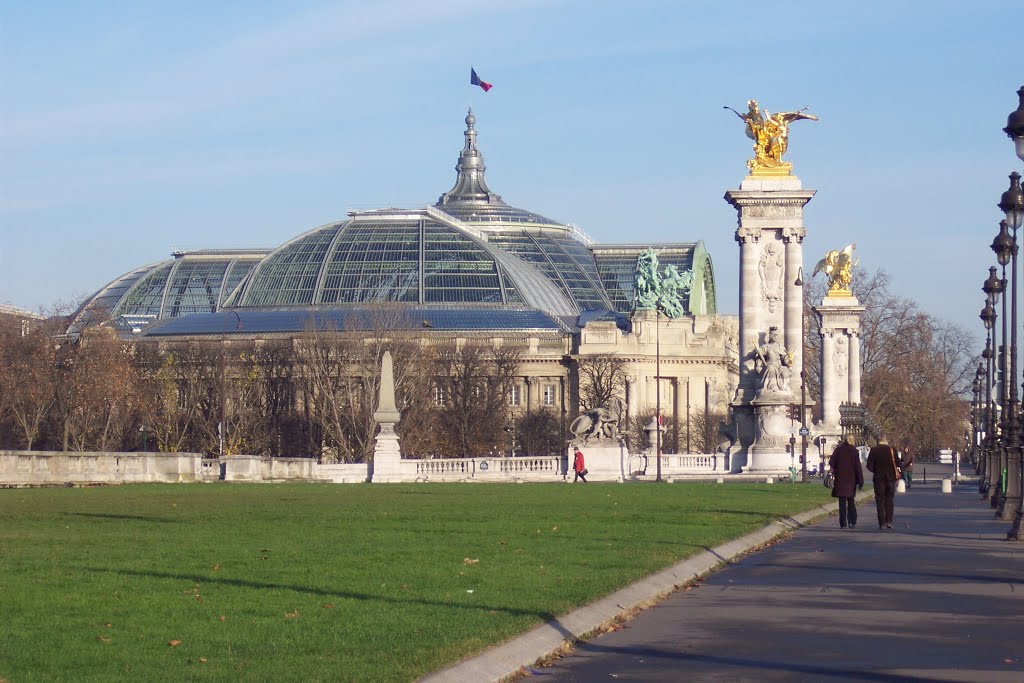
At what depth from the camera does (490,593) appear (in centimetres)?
1780

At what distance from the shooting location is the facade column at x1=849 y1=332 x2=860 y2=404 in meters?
112

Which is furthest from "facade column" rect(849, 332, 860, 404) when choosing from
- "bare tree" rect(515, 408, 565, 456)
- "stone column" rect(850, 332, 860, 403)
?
"bare tree" rect(515, 408, 565, 456)

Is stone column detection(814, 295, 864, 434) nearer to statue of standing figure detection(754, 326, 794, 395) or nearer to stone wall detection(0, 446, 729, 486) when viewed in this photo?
statue of standing figure detection(754, 326, 794, 395)

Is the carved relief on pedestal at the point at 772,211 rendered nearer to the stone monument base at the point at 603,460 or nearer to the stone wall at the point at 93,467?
the stone monument base at the point at 603,460

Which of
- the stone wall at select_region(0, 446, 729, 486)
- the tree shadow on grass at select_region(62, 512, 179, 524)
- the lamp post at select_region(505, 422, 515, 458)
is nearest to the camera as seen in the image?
the tree shadow on grass at select_region(62, 512, 179, 524)

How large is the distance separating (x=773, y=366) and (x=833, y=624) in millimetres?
60939

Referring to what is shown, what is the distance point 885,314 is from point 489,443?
35860 millimetres

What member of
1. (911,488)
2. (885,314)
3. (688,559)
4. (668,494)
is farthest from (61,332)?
(688,559)

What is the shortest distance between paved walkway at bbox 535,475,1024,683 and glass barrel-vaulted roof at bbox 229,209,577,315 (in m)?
→ 146

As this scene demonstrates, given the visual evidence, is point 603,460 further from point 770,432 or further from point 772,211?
point 772,211

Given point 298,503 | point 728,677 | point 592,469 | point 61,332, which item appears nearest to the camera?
point 728,677

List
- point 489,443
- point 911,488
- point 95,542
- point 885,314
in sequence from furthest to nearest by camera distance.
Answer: point 885,314
point 489,443
point 911,488
point 95,542

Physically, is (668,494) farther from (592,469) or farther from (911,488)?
(592,469)

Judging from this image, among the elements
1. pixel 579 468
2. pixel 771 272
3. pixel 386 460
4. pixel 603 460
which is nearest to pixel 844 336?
pixel 771 272
